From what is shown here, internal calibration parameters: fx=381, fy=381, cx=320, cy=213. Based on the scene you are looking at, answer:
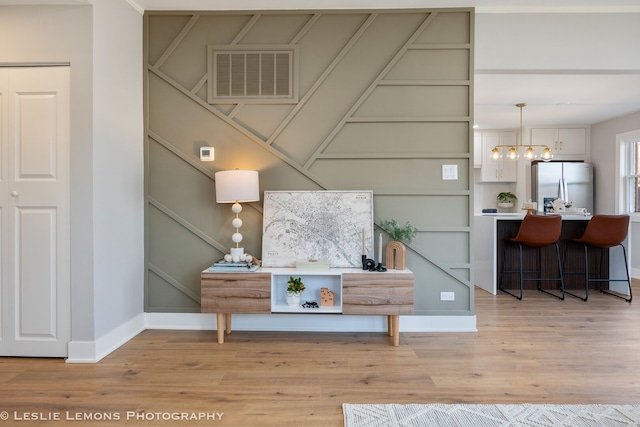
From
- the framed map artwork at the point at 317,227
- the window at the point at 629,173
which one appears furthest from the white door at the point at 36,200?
the window at the point at 629,173

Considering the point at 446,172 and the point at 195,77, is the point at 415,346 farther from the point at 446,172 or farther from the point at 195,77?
the point at 195,77

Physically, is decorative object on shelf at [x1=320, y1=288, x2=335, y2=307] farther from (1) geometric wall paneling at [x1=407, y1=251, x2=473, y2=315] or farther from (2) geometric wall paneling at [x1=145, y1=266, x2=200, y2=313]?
(2) geometric wall paneling at [x1=145, y1=266, x2=200, y2=313]

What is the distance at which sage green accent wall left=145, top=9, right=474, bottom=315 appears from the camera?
3154mm

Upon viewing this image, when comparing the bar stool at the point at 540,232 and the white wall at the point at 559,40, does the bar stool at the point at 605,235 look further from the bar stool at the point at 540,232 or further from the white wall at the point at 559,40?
the white wall at the point at 559,40

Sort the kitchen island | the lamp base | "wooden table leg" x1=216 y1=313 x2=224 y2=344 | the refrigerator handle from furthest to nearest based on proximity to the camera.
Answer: the refrigerator handle → the kitchen island → the lamp base → "wooden table leg" x1=216 y1=313 x2=224 y2=344

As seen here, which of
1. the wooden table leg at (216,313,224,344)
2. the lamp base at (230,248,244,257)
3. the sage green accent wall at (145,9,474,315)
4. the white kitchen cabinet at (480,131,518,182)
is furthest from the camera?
the white kitchen cabinet at (480,131,518,182)

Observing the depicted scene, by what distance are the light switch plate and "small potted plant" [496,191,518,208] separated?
4.94m

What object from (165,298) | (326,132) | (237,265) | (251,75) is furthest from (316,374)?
(251,75)

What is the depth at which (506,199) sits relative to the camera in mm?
7434

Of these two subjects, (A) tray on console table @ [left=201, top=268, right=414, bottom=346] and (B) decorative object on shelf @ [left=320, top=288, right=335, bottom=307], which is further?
(B) decorative object on shelf @ [left=320, top=288, right=335, bottom=307]

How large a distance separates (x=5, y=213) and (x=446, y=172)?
324cm

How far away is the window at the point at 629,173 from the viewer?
610 centimetres

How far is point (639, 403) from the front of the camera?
2018 millimetres

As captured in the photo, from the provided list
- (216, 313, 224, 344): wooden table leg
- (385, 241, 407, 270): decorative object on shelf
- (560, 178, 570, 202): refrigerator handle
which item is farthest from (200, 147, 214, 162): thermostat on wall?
(560, 178, 570, 202): refrigerator handle
